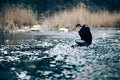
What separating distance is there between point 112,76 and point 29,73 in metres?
2.55

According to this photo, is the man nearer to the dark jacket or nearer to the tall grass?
the dark jacket

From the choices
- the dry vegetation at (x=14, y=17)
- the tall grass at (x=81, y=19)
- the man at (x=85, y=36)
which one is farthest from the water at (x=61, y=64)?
the tall grass at (x=81, y=19)

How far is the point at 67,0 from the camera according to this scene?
50.4 m

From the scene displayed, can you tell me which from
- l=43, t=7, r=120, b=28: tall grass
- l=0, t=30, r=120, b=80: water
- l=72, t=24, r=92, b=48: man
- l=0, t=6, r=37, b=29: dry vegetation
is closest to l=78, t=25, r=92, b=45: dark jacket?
l=72, t=24, r=92, b=48: man

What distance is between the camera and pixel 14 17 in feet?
91.0

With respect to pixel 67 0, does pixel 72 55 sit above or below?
below

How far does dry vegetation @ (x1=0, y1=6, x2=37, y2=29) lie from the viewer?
27.3m

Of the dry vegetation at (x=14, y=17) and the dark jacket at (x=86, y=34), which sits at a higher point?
the dry vegetation at (x=14, y=17)

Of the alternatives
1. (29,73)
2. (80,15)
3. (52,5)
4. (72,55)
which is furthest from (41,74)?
(52,5)

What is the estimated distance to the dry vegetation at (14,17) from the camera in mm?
27330

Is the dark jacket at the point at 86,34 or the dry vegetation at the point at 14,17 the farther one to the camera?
the dry vegetation at the point at 14,17

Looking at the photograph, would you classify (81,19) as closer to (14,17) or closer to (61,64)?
(14,17)

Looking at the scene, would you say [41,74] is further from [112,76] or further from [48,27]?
[48,27]

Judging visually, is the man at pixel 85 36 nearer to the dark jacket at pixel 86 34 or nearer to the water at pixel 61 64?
the dark jacket at pixel 86 34
